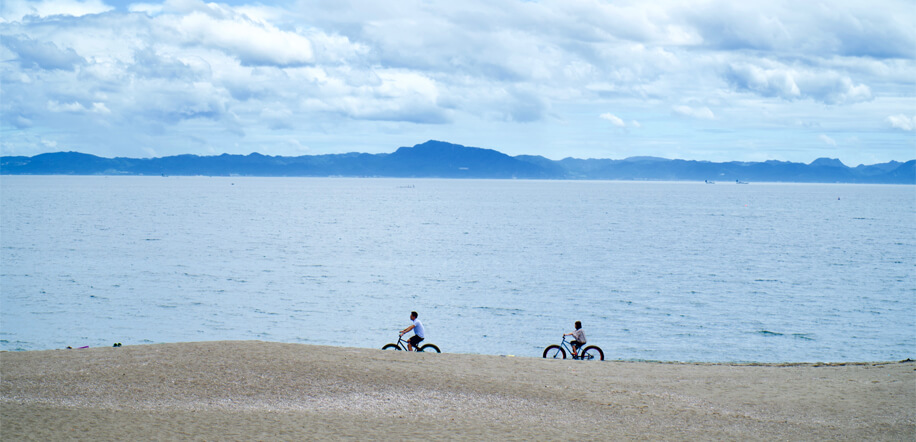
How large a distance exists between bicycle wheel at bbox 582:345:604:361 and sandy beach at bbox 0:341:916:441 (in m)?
3.24

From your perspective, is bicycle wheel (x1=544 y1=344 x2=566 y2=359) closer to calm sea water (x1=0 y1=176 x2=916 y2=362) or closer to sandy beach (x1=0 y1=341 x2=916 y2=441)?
sandy beach (x1=0 y1=341 x2=916 y2=441)

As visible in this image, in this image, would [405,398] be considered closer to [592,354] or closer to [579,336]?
[579,336]

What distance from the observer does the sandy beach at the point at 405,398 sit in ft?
45.8

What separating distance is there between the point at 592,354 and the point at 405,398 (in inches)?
395

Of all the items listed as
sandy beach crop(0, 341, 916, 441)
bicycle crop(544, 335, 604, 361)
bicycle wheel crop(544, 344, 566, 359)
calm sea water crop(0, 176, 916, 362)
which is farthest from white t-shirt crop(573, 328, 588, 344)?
calm sea water crop(0, 176, 916, 362)

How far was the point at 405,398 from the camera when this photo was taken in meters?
16.3

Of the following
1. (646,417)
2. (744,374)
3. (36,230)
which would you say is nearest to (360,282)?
(744,374)

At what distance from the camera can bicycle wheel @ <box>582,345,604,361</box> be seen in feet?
79.9

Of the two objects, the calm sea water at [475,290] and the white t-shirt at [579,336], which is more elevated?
the white t-shirt at [579,336]

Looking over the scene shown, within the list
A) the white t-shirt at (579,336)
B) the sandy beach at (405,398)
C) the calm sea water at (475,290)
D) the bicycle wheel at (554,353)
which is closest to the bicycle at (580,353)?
the bicycle wheel at (554,353)

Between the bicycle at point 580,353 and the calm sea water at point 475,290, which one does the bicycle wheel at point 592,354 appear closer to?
the bicycle at point 580,353

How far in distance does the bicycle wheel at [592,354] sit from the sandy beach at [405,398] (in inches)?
127

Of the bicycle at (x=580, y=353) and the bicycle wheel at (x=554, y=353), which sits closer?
the bicycle at (x=580, y=353)

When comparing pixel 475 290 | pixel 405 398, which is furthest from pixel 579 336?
pixel 475 290
